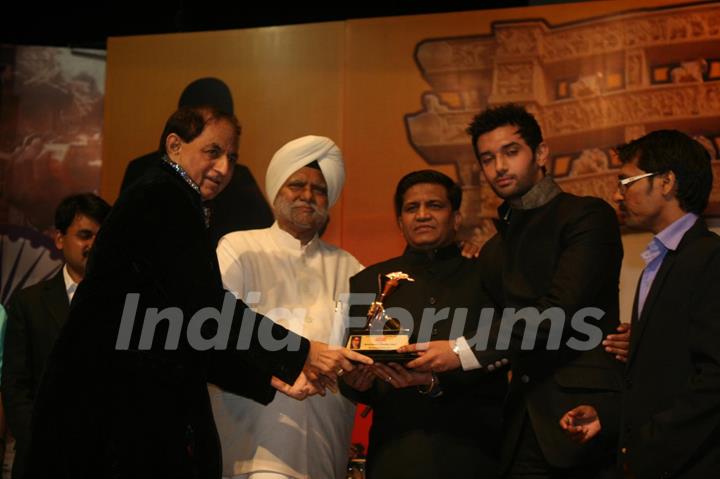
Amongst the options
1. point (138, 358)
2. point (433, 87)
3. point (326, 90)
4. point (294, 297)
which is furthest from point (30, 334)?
point (433, 87)

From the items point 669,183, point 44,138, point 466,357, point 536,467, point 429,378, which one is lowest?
point 536,467

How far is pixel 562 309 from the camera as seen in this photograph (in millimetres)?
3459

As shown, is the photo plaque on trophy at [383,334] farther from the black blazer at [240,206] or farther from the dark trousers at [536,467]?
the black blazer at [240,206]

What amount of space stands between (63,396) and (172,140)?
3.84ft

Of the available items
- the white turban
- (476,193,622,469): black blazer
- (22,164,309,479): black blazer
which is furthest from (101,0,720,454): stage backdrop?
(22,164,309,479): black blazer

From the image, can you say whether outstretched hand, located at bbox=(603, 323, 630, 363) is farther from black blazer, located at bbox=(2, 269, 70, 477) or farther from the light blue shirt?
black blazer, located at bbox=(2, 269, 70, 477)

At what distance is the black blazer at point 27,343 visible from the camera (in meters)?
4.38

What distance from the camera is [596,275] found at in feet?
11.5

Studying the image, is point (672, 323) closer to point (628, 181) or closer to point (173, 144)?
point (628, 181)

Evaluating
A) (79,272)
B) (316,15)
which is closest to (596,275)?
(79,272)

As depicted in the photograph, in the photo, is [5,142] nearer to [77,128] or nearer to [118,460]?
[77,128]

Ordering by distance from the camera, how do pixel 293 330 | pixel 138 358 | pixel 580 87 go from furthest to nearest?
pixel 580 87, pixel 293 330, pixel 138 358

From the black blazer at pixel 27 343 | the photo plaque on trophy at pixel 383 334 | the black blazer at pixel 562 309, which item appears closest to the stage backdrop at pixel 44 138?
the black blazer at pixel 27 343

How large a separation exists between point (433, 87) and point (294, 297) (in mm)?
2160
